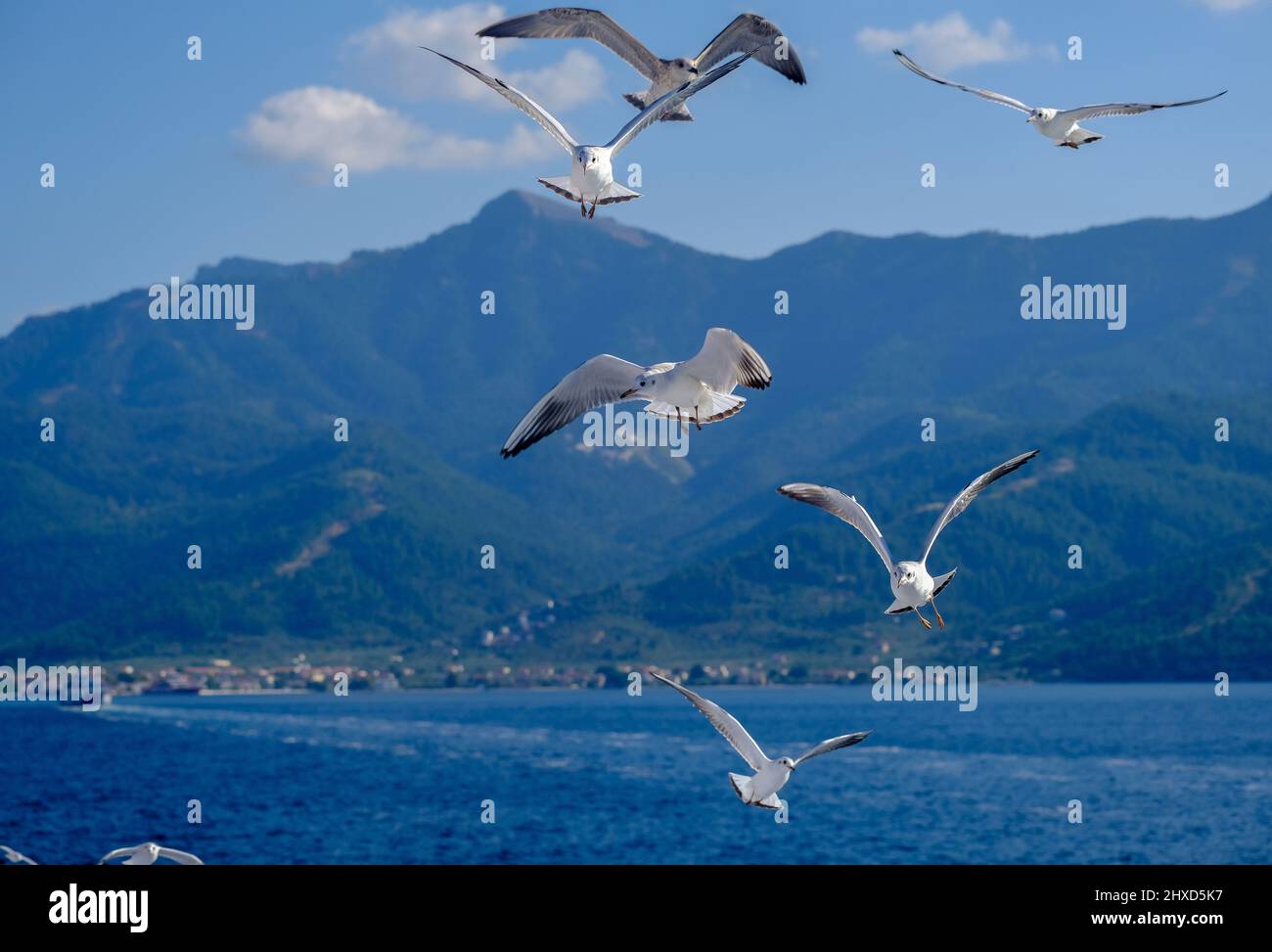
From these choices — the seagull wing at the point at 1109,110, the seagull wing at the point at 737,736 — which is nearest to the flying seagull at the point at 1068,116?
the seagull wing at the point at 1109,110

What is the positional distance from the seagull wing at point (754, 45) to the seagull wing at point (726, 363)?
4.67 m

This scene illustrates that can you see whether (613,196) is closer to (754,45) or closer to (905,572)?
(754,45)

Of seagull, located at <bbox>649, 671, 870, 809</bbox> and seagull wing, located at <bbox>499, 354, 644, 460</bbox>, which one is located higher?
seagull wing, located at <bbox>499, 354, 644, 460</bbox>

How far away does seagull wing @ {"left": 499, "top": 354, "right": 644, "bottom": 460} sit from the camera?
18.6m

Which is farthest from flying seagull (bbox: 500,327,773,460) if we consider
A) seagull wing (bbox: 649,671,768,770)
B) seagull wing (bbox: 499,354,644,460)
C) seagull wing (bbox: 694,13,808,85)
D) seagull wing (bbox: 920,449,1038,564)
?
seagull wing (bbox: 694,13,808,85)

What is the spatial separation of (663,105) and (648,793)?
4808 inches

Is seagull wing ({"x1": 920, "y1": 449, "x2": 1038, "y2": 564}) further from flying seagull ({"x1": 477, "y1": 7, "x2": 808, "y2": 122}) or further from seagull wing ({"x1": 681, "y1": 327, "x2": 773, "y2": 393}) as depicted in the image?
flying seagull ({"x1": 477, "y1": 7, "x2": 808, "y2": 122})

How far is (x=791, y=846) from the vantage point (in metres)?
111

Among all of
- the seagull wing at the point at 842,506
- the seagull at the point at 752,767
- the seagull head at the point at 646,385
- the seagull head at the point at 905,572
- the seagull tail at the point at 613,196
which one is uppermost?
the seagull tail at the point at 613,196

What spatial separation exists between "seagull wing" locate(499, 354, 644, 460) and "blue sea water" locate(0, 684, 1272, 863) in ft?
284

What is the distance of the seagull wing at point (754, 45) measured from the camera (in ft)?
71.7

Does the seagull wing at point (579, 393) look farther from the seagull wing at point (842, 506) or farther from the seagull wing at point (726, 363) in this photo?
the seagull wing at point (842, 506)

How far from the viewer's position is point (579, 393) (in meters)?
19.2
